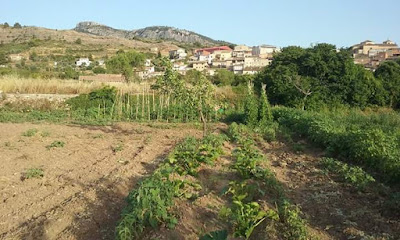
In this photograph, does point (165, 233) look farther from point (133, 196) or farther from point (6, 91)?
point (6, 91)

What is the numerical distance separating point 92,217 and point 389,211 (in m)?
3.90

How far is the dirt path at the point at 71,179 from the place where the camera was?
4.39m

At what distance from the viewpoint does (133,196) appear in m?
4.27

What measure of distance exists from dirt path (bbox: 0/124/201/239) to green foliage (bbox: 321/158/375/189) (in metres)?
3.53

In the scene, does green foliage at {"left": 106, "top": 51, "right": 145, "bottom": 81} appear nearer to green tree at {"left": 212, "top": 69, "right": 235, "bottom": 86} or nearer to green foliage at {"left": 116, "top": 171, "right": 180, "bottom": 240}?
green tree at {"left": 212, "top": 69, "right": 235, "bottom": 86}

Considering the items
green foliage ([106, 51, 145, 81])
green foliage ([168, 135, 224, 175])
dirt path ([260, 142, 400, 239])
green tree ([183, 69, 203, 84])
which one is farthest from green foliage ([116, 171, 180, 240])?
green foliage ([106, 51, 145, 81])

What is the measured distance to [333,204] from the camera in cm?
534

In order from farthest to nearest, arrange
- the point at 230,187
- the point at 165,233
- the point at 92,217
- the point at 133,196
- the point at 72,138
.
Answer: the point at 72,138 < the point at 230,187 < the point at 92,217 < the point at 133,196 < the point at 165,233

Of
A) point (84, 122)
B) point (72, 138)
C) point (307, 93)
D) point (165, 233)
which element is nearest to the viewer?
point (165, 233)

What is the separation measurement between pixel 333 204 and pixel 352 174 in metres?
1.33

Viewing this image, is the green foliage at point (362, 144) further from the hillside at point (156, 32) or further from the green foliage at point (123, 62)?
the hillside at point (156, 32)

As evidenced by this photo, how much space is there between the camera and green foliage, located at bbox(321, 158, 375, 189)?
6113mm

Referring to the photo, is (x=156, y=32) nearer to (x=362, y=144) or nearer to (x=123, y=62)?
(x=123, y=62)

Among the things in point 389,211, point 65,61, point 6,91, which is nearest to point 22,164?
point 389,211
